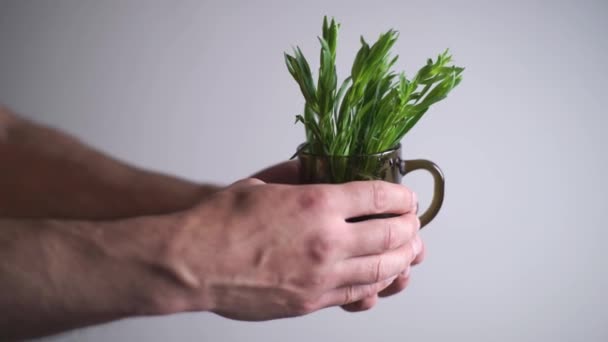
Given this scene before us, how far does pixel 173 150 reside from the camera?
134 centimetres

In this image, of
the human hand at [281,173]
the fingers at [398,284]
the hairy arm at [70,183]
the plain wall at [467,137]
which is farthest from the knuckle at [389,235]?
the plain wall at [467,137]

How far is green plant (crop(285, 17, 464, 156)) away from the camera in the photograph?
542mm

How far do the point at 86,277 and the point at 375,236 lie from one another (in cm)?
25

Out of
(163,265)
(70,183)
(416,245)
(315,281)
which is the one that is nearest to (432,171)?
(416,245)

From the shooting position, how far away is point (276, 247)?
1.59ft

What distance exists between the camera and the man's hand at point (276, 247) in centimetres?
47

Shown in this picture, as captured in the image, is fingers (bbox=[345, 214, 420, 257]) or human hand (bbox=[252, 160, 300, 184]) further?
human hand (bbox=[252, 160, 300, 184])

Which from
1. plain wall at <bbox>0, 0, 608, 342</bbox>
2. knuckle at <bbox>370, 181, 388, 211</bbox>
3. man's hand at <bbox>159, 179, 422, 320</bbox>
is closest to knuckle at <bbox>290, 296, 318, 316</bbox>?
man's hand at <bbox>159, 179, 422, 320</bbox>

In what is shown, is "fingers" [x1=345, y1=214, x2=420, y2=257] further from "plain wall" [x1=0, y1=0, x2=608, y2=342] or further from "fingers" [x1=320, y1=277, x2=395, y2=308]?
"plain wall" [x1=0, y1=0, x2=608, y2=342]

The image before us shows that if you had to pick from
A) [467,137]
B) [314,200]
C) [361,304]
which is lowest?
[361,304]

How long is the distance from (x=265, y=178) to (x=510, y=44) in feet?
2.21

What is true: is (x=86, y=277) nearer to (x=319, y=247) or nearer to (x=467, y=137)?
(x=319, y=247)

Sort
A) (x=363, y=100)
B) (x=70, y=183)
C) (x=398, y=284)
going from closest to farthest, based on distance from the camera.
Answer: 1. (x=363, y=100)
2. (x=398, y=284)
3. (x=70, y=183)

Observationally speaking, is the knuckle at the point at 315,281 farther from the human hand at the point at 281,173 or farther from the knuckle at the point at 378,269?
the human hand at the point at 281,173
